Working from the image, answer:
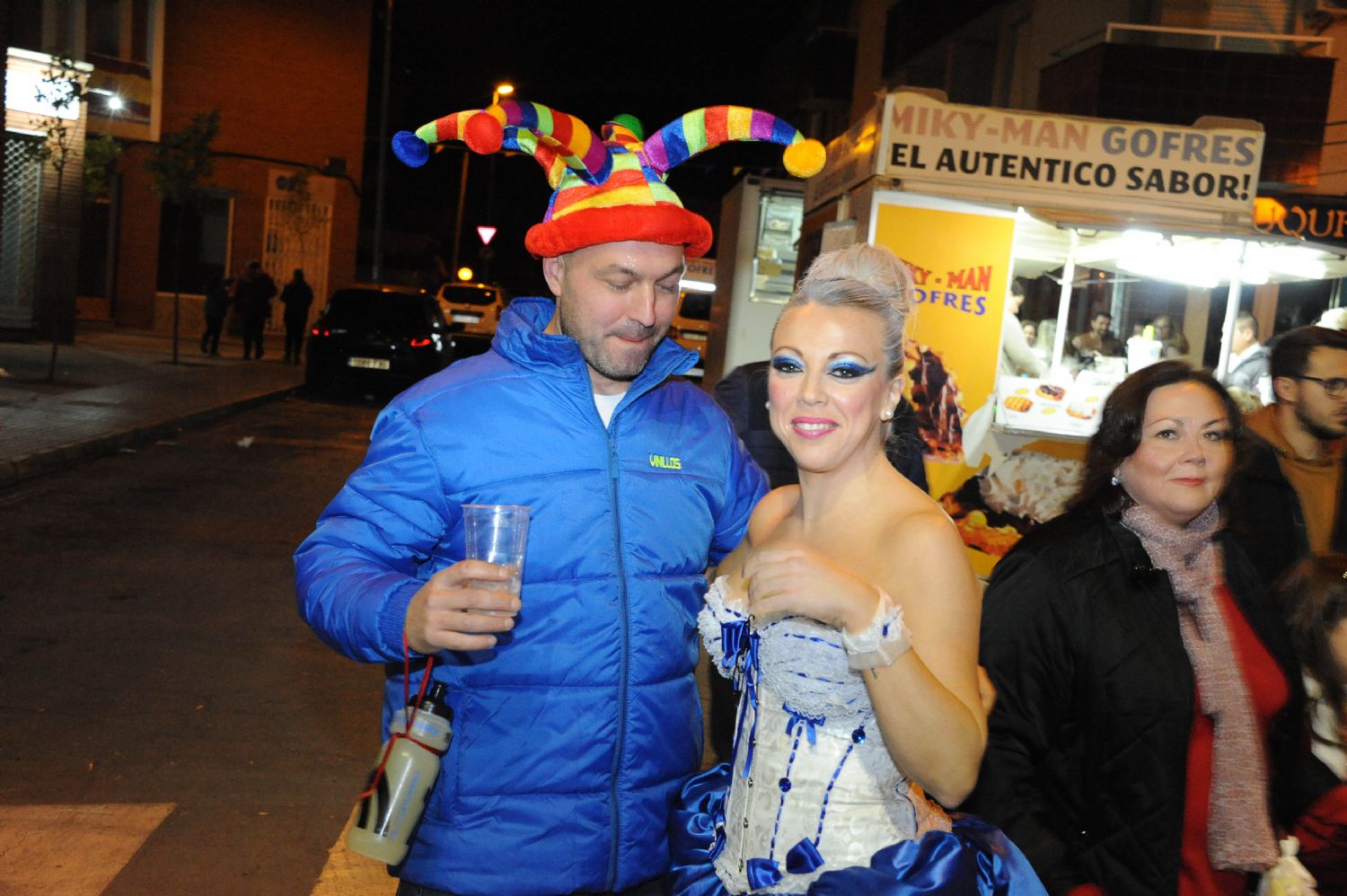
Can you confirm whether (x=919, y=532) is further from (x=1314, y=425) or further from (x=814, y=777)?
(x=1314, y=425)

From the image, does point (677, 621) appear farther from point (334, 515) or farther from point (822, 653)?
point (334, 515)

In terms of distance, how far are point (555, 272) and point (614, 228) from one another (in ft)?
0.79

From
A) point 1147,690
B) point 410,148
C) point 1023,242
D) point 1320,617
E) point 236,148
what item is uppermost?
point 236,148

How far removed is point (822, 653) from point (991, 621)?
95 cm

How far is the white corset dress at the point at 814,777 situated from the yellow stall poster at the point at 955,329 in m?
7.18

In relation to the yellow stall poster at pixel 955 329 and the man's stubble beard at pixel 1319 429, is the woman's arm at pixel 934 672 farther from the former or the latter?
the yellow stall poster at pixel 955 329

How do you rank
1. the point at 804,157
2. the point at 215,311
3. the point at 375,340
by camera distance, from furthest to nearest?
the point at 215,311, the point at 375,340, the point at 804,157

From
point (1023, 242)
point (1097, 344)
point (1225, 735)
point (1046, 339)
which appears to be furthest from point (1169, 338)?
point (1225, 735)

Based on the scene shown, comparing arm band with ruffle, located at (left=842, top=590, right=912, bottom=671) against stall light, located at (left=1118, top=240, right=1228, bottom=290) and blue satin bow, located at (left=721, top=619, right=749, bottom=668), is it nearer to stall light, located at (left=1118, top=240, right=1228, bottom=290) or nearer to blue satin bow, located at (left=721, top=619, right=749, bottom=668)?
blue satin bow, located at (left=721, top=619, right=749, bottom=668)

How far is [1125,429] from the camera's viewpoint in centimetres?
315

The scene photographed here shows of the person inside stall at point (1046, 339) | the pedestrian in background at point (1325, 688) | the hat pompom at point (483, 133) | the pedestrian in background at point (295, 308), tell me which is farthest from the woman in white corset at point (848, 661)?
the pedestrian in background at point (295, 308)

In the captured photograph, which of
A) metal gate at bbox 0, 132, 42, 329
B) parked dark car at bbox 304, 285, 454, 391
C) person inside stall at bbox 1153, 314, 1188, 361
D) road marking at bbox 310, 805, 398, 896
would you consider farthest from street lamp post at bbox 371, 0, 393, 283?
road marking at bbox 310, 805, 398, 896

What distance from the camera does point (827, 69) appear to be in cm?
3175

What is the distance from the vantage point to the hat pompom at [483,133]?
2.46 m
